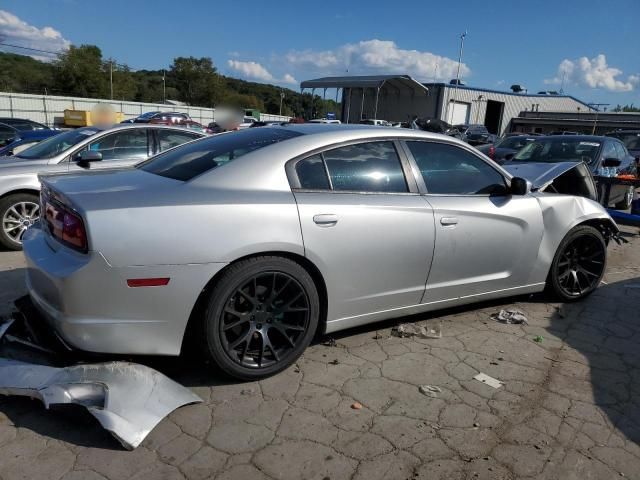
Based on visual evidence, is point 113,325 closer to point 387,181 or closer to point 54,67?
point 387,181

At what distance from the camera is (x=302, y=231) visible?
2.94 metres

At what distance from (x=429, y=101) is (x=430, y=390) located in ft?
146

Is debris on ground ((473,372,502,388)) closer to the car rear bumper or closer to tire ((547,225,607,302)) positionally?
tire ((547,225,607,302))

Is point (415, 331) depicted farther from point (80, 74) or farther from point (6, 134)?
point (80, 74)

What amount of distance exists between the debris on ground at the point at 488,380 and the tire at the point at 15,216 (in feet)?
16.8

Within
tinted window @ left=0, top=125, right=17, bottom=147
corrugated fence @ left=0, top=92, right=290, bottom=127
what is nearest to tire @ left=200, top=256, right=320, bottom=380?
tinted window @ left=0, top=125, right=17, bottom=147

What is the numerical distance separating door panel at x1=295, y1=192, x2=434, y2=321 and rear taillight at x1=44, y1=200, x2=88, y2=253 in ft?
3.88

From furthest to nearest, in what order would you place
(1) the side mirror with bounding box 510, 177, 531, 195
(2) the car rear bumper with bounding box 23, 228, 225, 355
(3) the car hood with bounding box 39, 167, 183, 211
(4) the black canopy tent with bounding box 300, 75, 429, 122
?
(4) the black canopy tent with bounding box 300, 75, 429, 122 → (1) the side mirror with bounding box 510, 177, 531, 195 → (3) the car hood with bounding box 39, 167, 183, 211 → (2) the car rear bumper with bounding box 23, 228, 225, 355

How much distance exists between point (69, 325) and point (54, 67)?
6519 centimetres

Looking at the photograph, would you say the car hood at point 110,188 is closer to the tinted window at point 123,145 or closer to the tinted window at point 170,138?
the tinted window at point 123,145

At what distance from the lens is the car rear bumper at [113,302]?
251 cm

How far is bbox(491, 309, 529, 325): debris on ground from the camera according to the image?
163 inches

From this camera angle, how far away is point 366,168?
3389mm

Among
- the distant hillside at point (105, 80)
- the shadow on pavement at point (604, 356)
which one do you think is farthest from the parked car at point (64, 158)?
the distant hillside at point (105, 80)
